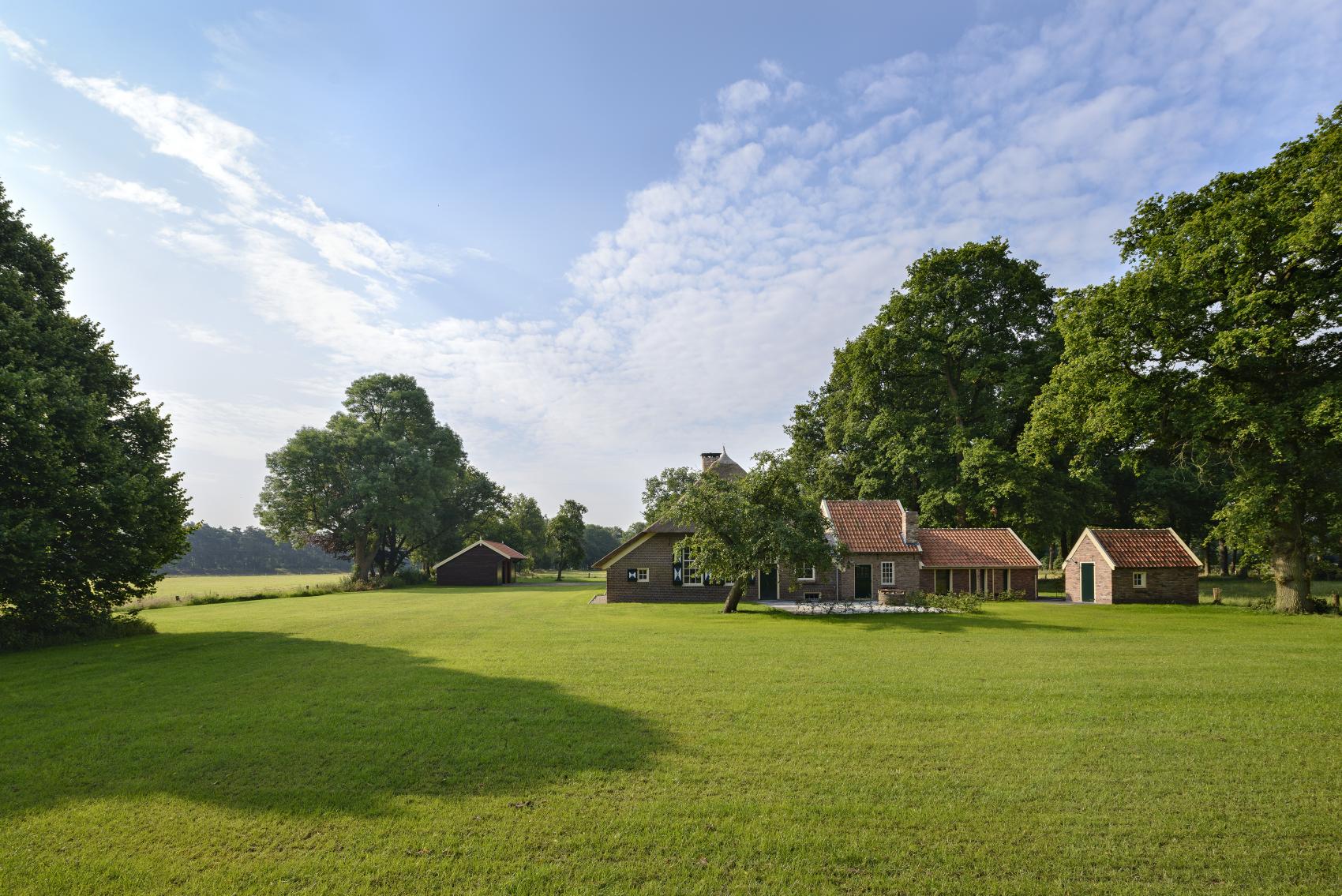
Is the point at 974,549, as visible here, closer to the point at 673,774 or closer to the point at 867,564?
the point at 867,564

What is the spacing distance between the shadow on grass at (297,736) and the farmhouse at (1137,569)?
31.5m

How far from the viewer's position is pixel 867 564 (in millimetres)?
31094

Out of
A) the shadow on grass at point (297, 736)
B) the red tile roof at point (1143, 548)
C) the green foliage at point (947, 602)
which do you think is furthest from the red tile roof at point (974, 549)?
the shadow on grass at point (297, 736)

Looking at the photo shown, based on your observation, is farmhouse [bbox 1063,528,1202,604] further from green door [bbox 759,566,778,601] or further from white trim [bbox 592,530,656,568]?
white trim [bbox 592,530,656,568]

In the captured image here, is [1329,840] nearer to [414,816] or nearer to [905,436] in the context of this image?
[414,816]

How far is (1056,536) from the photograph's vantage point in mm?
36594

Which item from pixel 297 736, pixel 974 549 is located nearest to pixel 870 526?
pixel 974 549

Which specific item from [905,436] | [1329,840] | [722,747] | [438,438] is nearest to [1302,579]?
[905,436]

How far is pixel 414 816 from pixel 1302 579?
31.7 metres

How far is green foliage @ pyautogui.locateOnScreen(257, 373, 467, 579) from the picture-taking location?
159 feet

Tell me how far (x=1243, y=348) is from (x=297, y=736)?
2946 centimetres

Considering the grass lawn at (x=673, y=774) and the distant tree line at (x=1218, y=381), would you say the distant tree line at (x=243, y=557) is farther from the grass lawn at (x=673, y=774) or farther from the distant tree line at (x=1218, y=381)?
the grass lawn at (x=673, y=774)

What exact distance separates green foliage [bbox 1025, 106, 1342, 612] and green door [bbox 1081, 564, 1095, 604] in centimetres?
787

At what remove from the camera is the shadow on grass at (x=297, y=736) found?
671 centimetres
